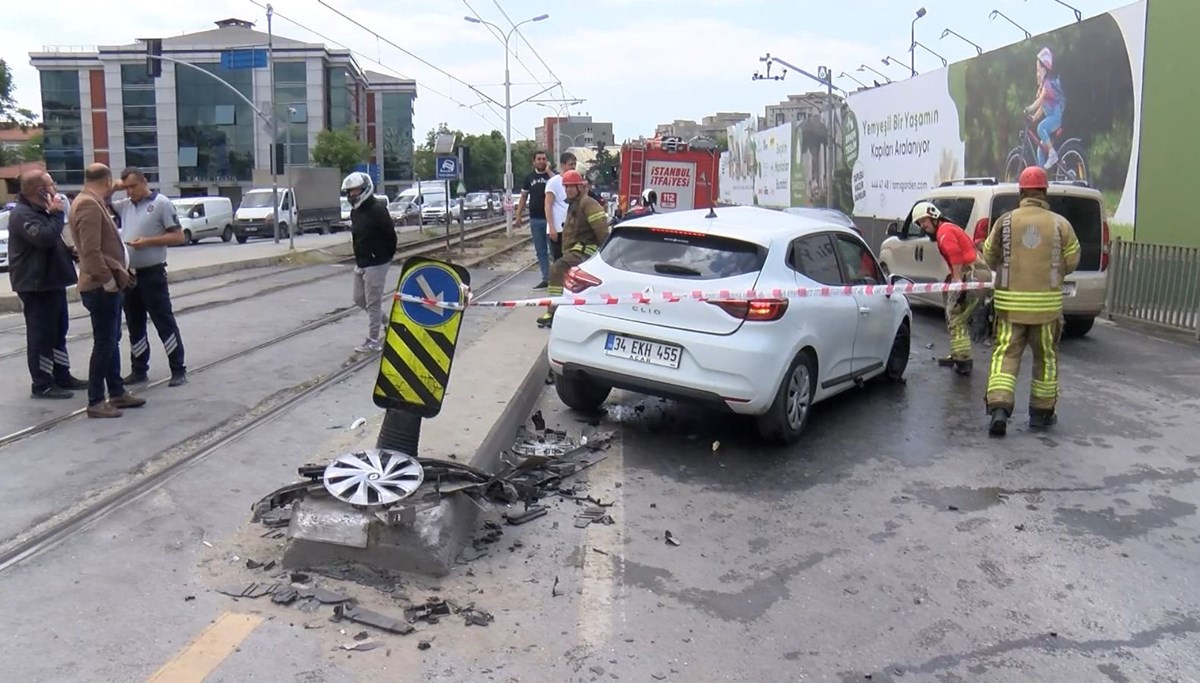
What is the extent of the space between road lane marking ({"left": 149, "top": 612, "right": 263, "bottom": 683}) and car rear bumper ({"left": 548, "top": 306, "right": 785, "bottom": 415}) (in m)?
3.34

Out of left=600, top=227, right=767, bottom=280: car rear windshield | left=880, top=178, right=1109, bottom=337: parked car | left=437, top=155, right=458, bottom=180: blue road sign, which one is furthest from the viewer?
left=437, top=155, right=458, bottom=180: blue road sign

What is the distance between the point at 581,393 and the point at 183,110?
7333cm

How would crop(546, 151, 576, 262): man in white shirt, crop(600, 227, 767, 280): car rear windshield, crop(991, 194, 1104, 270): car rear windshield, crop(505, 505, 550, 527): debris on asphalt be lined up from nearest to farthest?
crop(505, 505, 550, 527): debris on asphalt
crop(600, 227, 767, 280): car rear windshield
crop(991, 194, 1104, 270): car rear windshield
crop(546, 151, 576, 262): man in white shirt

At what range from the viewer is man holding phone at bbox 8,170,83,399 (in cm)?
765

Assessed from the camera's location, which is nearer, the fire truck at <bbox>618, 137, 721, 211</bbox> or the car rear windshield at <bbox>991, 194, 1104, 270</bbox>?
the car rear windshield at <bbox>991, 194, 1104, 270</bbox>

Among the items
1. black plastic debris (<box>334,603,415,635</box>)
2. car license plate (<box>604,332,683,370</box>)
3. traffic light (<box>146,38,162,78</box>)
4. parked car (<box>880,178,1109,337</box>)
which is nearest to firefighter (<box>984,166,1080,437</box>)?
car license plate (<box>604,332,683,370</box>)

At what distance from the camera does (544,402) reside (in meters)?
8.63

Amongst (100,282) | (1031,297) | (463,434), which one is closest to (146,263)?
(100,282)

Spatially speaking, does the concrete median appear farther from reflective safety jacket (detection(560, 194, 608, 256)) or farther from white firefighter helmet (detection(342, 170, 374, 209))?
white firefighter helmet (detection(342, 170, 374, 209))

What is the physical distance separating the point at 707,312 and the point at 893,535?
6.32 ft

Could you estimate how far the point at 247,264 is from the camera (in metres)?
22.8

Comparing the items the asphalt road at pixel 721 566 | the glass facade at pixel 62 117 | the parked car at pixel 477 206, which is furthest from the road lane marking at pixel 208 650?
the glass facade at pixel 62 117

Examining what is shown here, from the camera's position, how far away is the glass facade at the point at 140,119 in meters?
72.5

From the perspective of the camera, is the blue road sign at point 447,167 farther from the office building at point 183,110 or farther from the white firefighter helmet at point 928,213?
the office building at point 183,110
